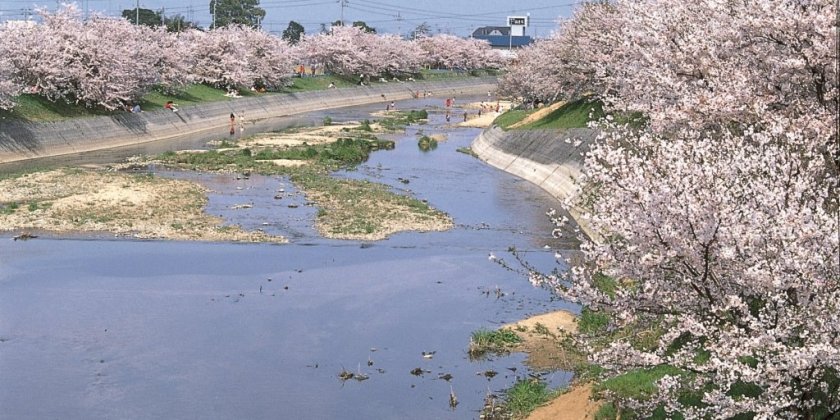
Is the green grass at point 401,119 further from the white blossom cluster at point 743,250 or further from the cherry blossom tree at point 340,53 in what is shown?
the white blossom cluster at point 743,250

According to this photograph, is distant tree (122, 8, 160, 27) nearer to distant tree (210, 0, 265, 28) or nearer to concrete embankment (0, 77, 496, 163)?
distant tree (210, 0, 265, 28)

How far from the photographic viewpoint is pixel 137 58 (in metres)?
82.5

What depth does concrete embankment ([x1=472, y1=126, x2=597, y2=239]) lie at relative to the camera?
54850 millimetres

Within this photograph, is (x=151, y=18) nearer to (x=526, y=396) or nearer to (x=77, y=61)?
(x=77, y=61)

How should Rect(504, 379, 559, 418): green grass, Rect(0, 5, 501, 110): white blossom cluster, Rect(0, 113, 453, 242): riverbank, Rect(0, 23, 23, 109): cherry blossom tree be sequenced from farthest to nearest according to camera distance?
Rect(0, 5, 501, 110): white blossom cluster, Rect(0, 23, 23, 109): cherry blossom tree, Rect(0, 113, 453, 242): riverbank, Rect(504, 379, 559, 418): green grass

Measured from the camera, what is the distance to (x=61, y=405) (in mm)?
23469

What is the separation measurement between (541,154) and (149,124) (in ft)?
104

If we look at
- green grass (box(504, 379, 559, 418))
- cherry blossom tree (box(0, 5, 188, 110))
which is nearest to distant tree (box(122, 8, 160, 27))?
cherry blossom tree (box(0, 5, 188, 110))

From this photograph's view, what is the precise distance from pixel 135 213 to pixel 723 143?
111ft

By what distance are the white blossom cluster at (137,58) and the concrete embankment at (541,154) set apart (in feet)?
86.5

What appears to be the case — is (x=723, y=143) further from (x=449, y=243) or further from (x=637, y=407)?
(x=449, y=243)

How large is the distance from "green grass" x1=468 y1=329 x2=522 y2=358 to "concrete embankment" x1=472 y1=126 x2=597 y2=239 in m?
17.1

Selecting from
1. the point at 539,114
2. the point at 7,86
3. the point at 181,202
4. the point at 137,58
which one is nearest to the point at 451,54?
the point at 137,58

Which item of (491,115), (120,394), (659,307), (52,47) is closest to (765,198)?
(659,307)
